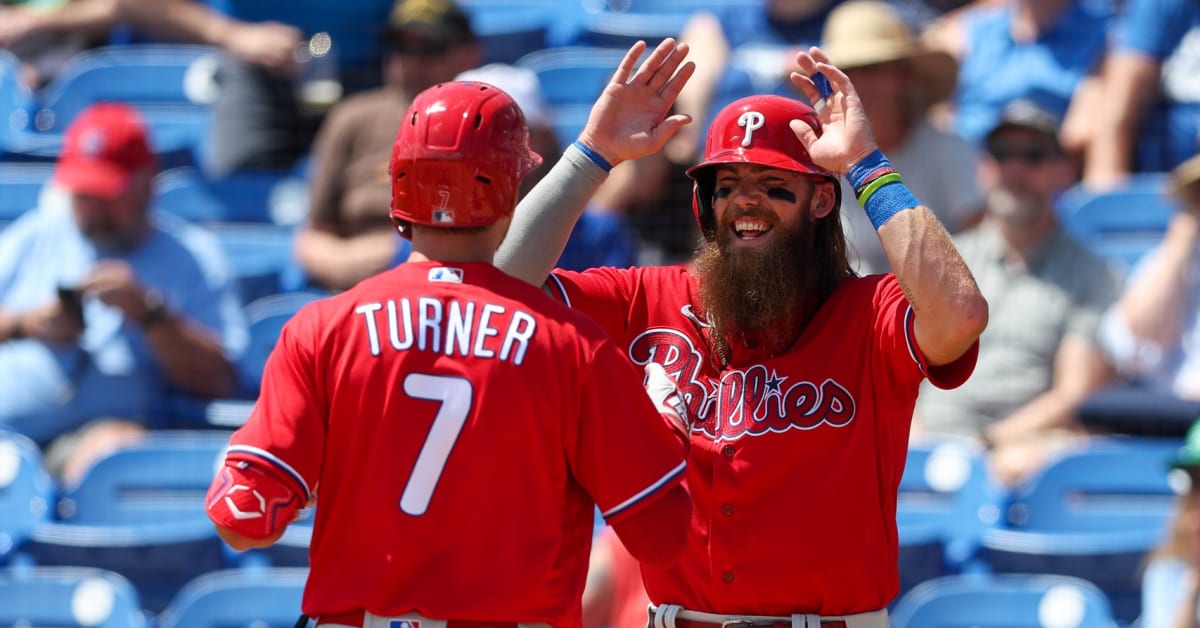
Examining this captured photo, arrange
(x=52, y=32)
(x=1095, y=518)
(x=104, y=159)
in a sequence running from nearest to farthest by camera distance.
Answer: (x=1095, y=518)
(x=104, y=159)
(x=52, y=32)

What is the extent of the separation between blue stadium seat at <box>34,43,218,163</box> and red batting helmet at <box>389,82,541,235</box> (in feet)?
13.2

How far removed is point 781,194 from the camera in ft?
9.47

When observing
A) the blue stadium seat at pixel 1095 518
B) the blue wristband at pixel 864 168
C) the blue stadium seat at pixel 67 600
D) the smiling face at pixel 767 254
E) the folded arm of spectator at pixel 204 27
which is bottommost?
the blue stadium seat at pixel 67 600

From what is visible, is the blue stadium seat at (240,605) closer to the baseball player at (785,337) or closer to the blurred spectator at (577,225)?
Answer: the blurred spectator at (577,225)

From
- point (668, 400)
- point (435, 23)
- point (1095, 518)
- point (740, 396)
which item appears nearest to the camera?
point (668, 400)

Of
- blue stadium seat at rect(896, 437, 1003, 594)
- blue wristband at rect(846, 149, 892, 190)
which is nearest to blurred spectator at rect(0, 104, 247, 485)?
blue stadium seat at rect(896, 437, 1003, 594)

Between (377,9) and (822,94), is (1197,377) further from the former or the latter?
(377,9)

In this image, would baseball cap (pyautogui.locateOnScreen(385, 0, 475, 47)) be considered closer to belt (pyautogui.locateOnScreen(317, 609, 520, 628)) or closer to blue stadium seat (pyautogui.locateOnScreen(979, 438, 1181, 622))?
blue stadium seat (pyautogui.locateOnScreen(979, 438, 1181, 622))

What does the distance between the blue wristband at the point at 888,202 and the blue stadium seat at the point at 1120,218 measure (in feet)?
9.73

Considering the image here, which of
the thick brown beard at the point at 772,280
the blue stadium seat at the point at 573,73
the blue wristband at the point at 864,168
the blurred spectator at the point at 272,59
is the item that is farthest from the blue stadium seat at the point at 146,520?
the blue wristband at the point at 864,168

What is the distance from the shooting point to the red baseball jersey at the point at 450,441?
233 cm

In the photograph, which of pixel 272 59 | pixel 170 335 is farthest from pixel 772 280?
pixel 272 59

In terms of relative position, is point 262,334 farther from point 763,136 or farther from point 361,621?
point 361,621

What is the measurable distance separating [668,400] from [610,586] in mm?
1972
